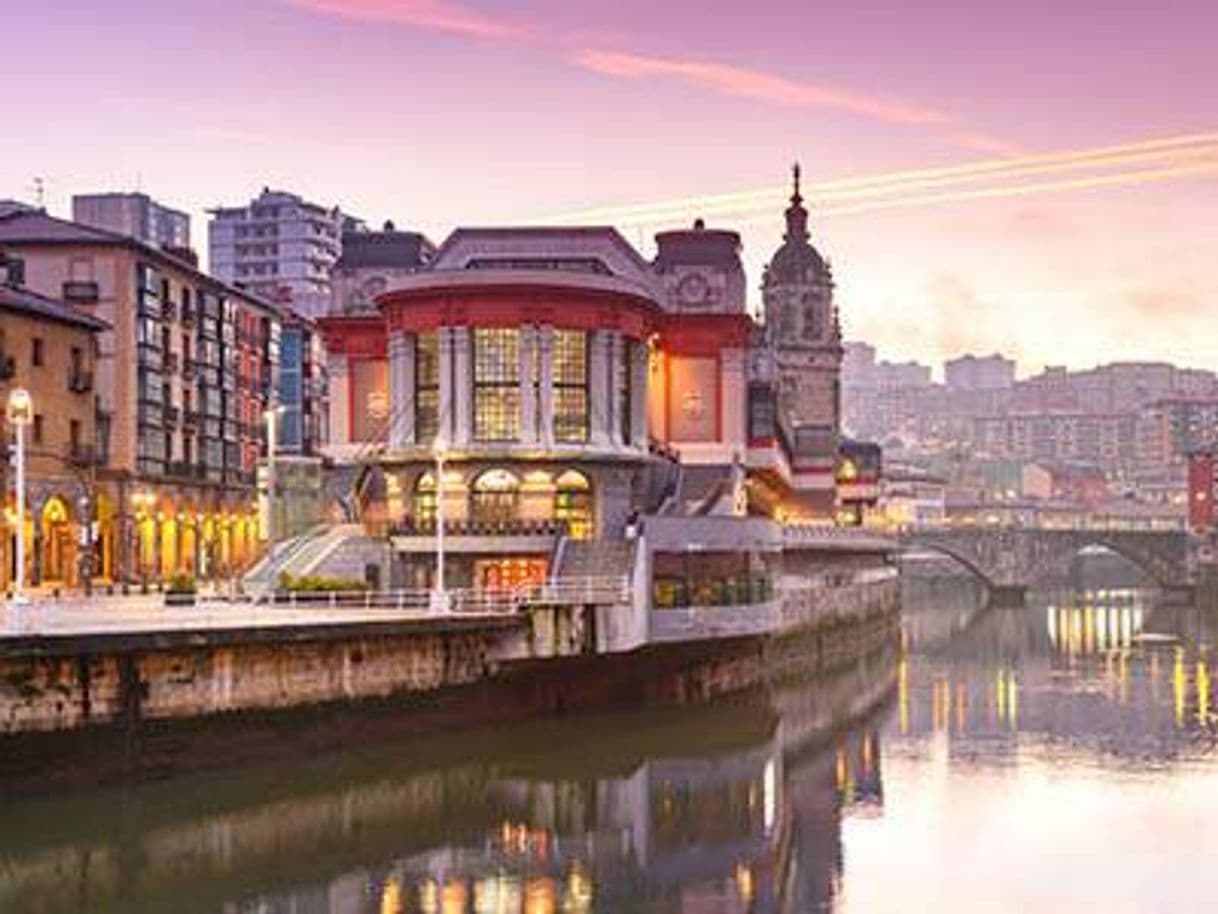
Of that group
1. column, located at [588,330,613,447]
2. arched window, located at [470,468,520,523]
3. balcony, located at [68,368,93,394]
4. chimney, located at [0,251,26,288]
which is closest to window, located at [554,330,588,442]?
column, located at [588,330,613,447]

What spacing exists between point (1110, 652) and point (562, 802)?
92.2 metres

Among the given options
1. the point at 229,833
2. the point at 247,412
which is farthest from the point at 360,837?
the point at 247,412

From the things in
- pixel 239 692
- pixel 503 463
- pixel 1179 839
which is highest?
pixel 503 463

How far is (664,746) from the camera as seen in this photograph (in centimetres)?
7694

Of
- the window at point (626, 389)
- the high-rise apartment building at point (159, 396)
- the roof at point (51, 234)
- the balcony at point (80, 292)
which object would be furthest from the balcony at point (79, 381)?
the window at point (626, 389)

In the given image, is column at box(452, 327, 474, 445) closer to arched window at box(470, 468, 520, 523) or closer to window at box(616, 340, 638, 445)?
arched window at box(470, 468, 520, 523)

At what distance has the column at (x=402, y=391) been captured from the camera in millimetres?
100438

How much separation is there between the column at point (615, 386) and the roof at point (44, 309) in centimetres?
3255

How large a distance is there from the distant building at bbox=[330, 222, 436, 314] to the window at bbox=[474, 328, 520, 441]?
24190mm

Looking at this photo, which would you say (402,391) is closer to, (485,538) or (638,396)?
(485,538)

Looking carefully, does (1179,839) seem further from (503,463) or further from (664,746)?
(503,463)

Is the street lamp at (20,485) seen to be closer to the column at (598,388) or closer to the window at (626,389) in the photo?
the column at (598,388)

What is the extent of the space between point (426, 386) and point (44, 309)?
23.0 meters

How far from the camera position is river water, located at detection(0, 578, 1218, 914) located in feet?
169
